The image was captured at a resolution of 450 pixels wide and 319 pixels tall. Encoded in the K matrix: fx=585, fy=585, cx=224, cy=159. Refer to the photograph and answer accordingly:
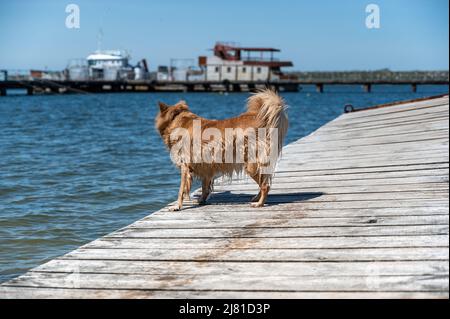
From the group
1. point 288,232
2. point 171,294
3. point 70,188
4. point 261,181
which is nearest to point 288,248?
point 288,232

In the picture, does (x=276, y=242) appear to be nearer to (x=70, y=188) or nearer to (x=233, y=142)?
(x=233, y=142)

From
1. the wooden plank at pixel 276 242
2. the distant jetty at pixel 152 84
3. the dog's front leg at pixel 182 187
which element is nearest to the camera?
the wooden plank at pixel 276 242

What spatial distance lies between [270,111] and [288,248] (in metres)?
1.65

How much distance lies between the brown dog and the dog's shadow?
0.18 m

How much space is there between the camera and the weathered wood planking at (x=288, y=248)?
3.03 m

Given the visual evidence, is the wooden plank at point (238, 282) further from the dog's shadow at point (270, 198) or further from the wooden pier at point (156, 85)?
the wooden pier at point (156, 85)

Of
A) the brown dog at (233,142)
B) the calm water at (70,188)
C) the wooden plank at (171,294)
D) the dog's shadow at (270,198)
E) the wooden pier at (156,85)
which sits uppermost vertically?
the wooden pier at (156,85)

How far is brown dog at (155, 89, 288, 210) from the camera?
505 centimetres

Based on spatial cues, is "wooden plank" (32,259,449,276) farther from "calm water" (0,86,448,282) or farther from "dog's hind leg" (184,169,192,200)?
"calm water" (0,86,448,282)

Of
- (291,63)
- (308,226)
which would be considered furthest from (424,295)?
(291,63)

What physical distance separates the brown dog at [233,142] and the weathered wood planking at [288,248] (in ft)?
1.04

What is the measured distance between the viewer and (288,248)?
3.71m

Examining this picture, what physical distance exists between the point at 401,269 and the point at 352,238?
73 cm

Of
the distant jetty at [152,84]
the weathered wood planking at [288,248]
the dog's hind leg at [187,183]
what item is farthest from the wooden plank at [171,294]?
the distant jetty at [152,84]
